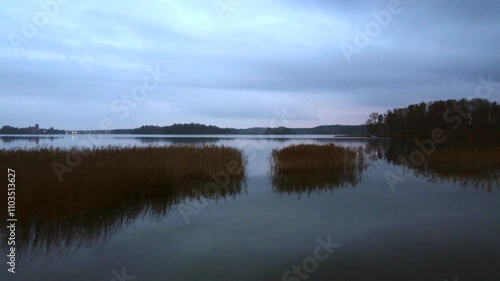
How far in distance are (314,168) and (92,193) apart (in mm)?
9569

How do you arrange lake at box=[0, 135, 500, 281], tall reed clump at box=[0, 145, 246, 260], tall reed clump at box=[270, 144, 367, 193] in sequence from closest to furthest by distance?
lake at box=[0, 135, 500, 281] < tall reed clump at box=[0, 145, 246, 260] < tall reed clump at box=[270, 144, 367, 193]

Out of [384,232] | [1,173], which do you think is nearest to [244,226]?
[384,232]

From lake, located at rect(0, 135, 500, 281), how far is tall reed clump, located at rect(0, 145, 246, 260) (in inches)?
2.0

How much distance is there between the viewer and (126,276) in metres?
4.44

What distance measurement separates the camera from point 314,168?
14.0 meters

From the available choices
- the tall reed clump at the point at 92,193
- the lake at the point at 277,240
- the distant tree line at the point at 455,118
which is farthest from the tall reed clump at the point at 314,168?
the distant tree line at the point at 455,118

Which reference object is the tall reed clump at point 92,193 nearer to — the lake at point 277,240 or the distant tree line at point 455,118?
the lake at point 277,240

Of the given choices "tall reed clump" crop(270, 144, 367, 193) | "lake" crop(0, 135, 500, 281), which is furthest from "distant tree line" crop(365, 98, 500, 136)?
"lake" crop(0, 135, 500, 281)

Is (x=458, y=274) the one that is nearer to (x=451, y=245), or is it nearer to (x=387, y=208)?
(x=451, y=245)

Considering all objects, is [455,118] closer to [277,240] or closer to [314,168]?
[314,168]

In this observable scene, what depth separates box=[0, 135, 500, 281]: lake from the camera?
4496 millimetres

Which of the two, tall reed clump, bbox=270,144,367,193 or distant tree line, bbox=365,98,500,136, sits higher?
distant tree line, bbox=365,98,500,136

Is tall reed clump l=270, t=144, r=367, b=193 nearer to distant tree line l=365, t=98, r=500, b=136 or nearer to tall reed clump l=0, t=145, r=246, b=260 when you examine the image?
tall reed clump l=0, t=145, r=246, b=260

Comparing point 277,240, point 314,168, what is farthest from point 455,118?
point 277,240
